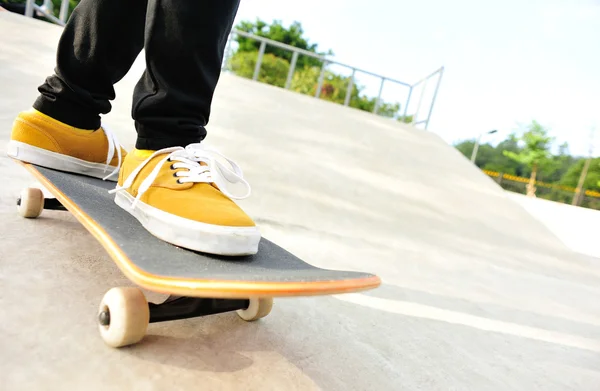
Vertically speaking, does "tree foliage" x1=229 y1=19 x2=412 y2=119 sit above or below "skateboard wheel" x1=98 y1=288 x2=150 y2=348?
above

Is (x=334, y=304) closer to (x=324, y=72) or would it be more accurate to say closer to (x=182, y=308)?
(x=182, y=308)

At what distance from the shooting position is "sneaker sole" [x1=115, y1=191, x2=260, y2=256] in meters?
0.78

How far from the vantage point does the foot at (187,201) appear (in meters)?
0.79

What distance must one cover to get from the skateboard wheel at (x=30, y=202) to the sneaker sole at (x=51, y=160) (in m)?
0.09

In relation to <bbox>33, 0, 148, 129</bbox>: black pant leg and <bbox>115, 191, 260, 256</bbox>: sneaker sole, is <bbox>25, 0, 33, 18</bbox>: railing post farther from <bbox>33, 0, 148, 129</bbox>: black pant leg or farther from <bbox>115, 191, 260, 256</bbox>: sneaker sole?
<bbox>115, 191, 260, 256</bbox>: sneaker sole

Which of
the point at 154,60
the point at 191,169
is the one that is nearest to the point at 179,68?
the point at 154,60

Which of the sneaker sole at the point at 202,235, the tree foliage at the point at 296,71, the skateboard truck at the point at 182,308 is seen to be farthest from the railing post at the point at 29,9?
the tree foliage at the point at 296,71

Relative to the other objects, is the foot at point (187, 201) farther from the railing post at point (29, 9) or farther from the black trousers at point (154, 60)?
the railing post at point (29, 9)

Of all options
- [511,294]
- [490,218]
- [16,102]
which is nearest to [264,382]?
[511,294]

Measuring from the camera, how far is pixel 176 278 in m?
0.62

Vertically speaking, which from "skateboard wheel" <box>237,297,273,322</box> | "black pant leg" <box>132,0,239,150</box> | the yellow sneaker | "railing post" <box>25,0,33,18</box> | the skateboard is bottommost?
"skateboard wheel" <box>237,297,273,322</box>

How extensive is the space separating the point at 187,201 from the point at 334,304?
2.05 ft

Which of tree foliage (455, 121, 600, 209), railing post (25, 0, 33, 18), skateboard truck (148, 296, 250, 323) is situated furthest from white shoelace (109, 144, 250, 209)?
tree foliage (455, 121, 600, 209)

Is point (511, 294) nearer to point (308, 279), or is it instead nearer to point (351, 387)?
point (351, 387)
